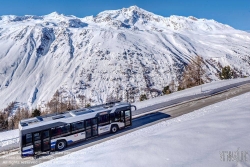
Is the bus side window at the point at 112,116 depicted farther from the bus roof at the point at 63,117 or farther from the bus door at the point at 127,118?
the bus door at the point at 127,118

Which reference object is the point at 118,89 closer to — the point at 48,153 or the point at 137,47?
the point at 137,47

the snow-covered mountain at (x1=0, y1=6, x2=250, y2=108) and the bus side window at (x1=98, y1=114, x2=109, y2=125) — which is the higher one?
the snow-covered mountain at (x1=0, y1=6, x2=250, y2=108)

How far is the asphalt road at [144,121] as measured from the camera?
15198mm

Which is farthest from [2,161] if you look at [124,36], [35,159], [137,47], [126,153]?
[124,36]

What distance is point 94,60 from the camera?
125 metres

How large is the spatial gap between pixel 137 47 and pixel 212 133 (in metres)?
134

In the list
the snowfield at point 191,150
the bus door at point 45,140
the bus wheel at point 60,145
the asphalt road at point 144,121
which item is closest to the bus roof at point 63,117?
the bus door at point 45,140

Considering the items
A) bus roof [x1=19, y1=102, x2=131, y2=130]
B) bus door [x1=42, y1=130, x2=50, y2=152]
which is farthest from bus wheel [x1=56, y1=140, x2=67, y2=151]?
bus roof [x1=19, y1=102, x2=131, y2=130]

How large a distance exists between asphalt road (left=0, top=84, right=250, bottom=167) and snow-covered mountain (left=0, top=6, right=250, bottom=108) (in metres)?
65.1

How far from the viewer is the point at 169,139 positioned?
11.2 meters

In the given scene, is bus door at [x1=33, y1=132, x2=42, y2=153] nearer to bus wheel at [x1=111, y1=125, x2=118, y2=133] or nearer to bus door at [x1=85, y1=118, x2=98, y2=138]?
bus door at [x1=85, y1=118, x2=98, y2=138]

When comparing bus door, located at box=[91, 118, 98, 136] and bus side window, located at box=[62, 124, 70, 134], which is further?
bus door, located at box=[91, 118, 98, 136]

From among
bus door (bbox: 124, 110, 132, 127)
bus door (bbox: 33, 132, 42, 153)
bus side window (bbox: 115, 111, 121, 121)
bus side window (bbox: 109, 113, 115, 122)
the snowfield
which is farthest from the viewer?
bus door (bbox: 124, 110, 132, 127)

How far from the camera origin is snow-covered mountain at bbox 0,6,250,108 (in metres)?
102
